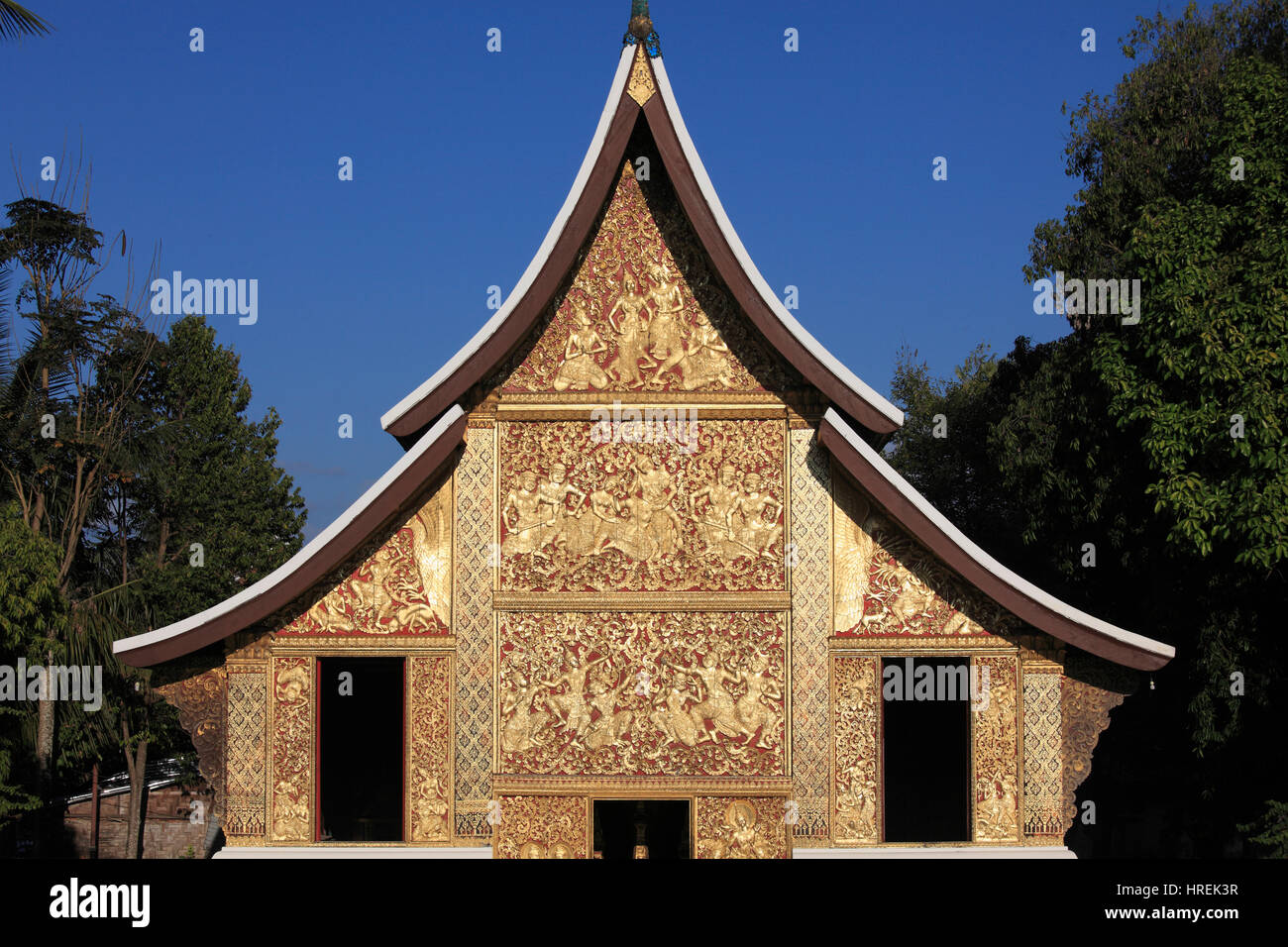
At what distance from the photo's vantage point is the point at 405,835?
975cm

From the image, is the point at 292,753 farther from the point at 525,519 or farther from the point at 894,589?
the point at 894,589

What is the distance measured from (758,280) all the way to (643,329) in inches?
43.8

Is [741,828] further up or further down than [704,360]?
further down

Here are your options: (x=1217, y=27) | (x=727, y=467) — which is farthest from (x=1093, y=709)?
(x=1217, y=27)

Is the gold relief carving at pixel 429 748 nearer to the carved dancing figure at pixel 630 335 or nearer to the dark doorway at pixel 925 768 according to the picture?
the carved dancing figure at pixel 630 335

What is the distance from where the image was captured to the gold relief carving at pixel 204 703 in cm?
990

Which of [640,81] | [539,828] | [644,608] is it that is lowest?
[539,828]

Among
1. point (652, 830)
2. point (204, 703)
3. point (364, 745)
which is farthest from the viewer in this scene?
point (364, 745)

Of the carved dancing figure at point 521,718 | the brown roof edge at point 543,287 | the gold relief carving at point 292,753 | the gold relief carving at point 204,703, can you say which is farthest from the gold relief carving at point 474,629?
the gold relief carving at point 204,703

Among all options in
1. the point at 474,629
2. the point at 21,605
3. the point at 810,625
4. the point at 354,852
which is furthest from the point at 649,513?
the point at 21,605

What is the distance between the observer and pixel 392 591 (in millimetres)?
10031

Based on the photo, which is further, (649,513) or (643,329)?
(643,329)

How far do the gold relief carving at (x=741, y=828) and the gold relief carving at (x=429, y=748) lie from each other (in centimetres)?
219

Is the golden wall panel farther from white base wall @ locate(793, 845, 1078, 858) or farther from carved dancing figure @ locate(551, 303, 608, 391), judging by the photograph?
white base wall @ locate(793, 845, 1078, 858)
